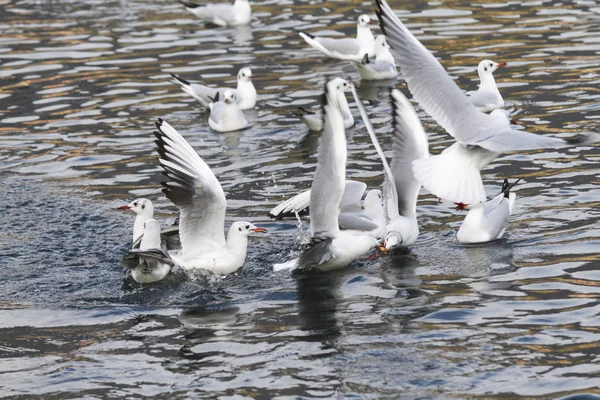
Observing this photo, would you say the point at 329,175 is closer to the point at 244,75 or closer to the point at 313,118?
the point at 313,118

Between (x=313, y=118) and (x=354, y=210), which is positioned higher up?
(x=313, y=118)

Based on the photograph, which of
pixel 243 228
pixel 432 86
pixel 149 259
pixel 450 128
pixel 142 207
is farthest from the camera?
pixel 142 207

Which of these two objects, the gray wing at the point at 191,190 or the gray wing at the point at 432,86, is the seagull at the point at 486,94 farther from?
the gray wing at the point at 191,190

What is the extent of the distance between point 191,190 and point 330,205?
1188 millimetres

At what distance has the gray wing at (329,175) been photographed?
8.76 meters

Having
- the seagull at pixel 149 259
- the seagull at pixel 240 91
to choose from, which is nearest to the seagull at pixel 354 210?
the seagull at pixel 149 259

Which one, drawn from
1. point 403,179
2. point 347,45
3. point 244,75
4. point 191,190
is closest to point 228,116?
point 244,75

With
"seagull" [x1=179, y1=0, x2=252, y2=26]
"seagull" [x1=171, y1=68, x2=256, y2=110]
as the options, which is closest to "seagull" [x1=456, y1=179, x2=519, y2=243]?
"seagull" [x1=171, y1=68, x2=256, y2=110]

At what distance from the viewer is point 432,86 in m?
10.5

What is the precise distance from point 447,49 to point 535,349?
11177mm

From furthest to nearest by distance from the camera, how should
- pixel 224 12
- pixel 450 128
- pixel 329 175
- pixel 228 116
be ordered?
pixel 224 12, pixel 228 116, pixel 450 128, pixel 329 175

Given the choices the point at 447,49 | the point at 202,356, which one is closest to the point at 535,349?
the point at 202,356

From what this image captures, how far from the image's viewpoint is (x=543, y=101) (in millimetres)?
14891

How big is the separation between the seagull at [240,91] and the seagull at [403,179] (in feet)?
15.7
